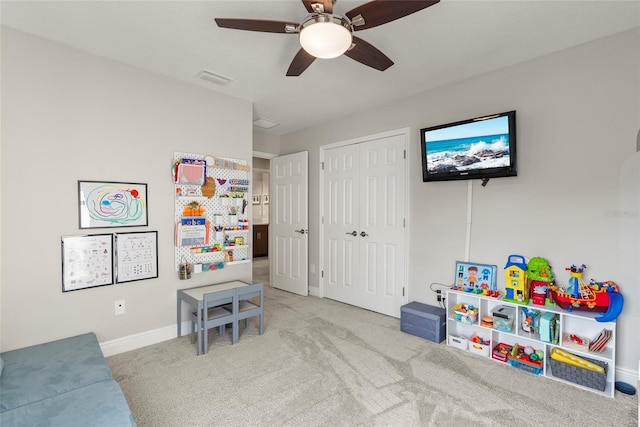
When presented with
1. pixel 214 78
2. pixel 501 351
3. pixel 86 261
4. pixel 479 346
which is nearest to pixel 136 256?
pixel 86 261

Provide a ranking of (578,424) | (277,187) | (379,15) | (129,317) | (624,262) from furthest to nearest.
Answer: (277,187), (129,317), (624,262), (578,424), (379,15)

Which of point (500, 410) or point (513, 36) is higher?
point (513, 36)

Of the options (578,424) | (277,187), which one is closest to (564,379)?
(578,424)

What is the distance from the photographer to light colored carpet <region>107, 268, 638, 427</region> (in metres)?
1.79

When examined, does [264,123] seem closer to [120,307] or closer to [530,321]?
[120,307]

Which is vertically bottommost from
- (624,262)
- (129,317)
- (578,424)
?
(578,424)

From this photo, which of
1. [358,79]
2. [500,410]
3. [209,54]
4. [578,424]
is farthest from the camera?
[358,79]

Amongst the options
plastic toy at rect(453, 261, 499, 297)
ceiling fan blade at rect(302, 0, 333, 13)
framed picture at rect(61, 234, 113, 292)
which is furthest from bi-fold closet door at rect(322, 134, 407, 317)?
framed picture at rect(61, 234, 113, 292)

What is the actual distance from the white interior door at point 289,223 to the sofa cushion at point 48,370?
263 centimetres

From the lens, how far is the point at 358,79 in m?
2.88

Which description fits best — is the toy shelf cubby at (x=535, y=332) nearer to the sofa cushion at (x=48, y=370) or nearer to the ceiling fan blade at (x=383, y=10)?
the ceiling fan blade at (x=383, y=10)

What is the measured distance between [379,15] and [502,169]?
5.50 ft

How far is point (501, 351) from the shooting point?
2482mm

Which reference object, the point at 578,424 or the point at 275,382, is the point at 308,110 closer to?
the point at 275,382
